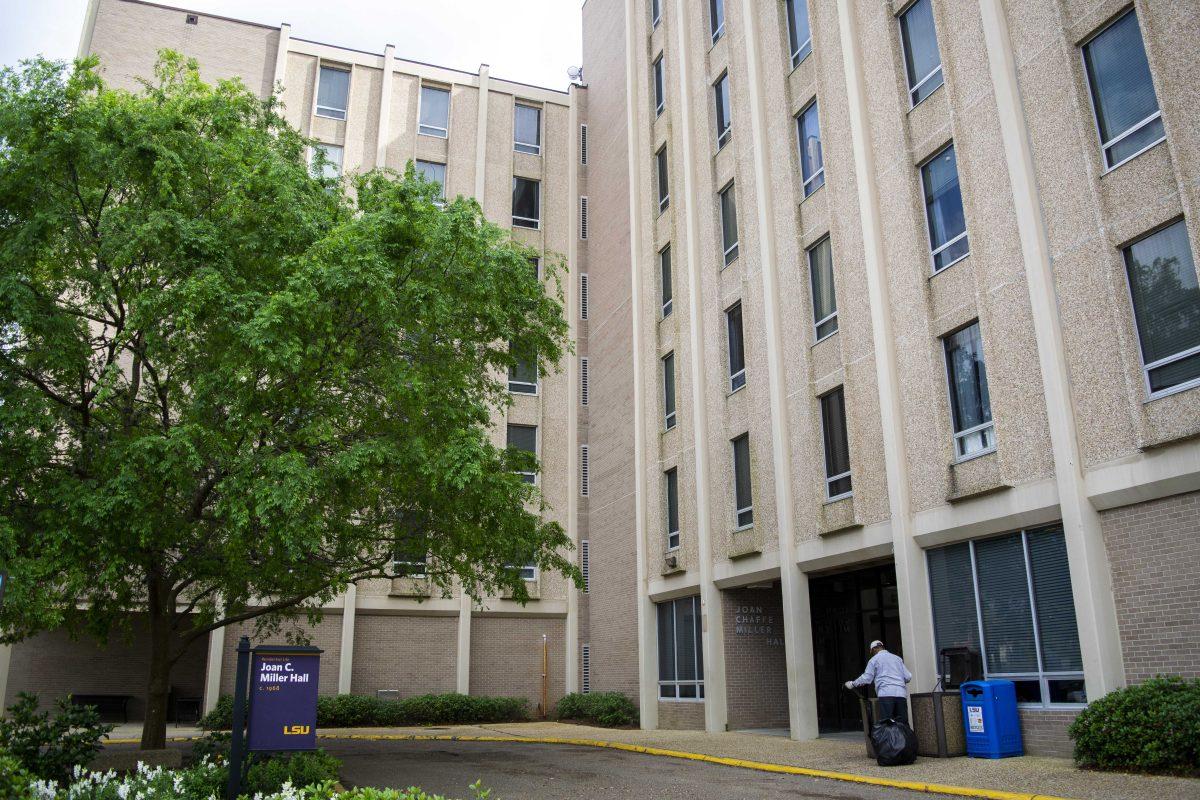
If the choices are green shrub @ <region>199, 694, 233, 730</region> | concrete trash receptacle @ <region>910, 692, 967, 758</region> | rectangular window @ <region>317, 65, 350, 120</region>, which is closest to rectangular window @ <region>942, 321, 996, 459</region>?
concrete trash receptacle @ <region>910, 692, 967, 758</region>

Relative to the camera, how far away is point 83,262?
42.9 feet

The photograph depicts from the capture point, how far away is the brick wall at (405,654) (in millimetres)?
28594

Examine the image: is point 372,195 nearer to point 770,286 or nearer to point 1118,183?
point 770,286

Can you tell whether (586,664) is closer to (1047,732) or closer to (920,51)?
(1047,732)

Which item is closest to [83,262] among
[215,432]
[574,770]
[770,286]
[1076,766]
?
[215,432]

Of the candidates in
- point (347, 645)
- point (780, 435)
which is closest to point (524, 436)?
point (347, 645)

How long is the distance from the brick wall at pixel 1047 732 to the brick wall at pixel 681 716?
10187mm

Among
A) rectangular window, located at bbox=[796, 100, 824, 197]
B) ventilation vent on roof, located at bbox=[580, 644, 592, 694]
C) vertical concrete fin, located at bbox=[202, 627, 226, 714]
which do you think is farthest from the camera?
ventilation vent on roof, located at bbox=[580, 644, 592, 694]

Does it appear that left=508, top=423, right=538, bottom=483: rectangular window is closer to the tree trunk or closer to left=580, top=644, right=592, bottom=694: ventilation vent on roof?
left=580, top=644, right=592, bottom=694: ventilation vent on roof

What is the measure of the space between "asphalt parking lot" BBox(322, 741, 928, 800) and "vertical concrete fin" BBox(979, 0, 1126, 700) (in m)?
3.58

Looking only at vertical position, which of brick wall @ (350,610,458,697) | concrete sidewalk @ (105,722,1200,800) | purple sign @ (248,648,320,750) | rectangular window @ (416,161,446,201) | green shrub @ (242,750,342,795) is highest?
rectangular window @ (416,161,446,201)

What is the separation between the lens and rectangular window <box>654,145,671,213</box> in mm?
27078

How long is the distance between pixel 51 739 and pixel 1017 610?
12988 millimetres

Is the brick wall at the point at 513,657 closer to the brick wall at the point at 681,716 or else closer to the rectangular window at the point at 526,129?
the brick wall at the point at 681,716
